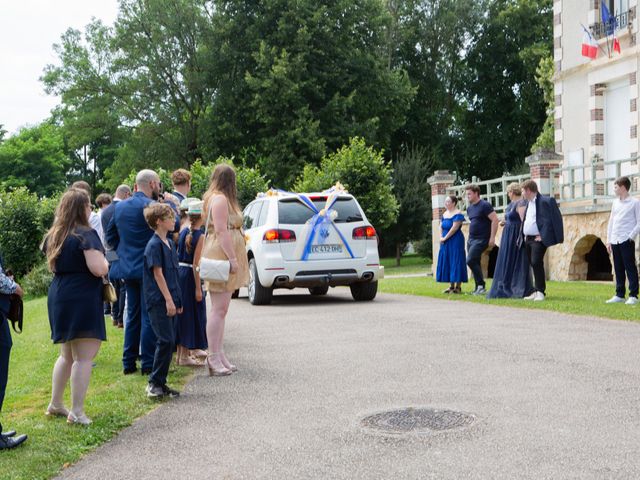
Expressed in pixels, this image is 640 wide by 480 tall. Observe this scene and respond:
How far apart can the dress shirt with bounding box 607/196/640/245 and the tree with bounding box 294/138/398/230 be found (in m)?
19.3

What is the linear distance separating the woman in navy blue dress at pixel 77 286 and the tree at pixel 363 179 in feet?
86.0

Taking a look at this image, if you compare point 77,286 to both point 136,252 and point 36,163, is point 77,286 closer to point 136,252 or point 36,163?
point 136,252

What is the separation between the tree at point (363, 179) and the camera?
32.6 m

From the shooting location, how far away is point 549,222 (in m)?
14.1

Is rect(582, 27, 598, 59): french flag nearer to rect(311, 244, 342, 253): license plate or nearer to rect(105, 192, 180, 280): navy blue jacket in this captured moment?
rect(311, 244, 342, 253): license plate

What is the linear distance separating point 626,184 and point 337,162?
20117 mm

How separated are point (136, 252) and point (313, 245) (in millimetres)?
6448

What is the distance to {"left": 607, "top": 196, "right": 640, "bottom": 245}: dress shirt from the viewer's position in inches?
517

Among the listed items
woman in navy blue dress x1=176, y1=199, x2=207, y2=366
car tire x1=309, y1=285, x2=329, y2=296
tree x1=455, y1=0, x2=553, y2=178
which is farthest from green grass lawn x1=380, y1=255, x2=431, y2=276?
woman in navy blue dress x1=176, y1=199, x2=207, y2=366

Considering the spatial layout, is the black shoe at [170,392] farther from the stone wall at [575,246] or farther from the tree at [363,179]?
the tree at [363,179]

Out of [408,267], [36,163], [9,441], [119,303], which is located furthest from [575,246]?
[36,163]

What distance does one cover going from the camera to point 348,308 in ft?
45.8

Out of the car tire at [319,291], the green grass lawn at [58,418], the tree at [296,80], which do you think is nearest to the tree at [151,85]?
the tree at [296,80]

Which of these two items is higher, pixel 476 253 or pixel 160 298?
pixel 476 253
